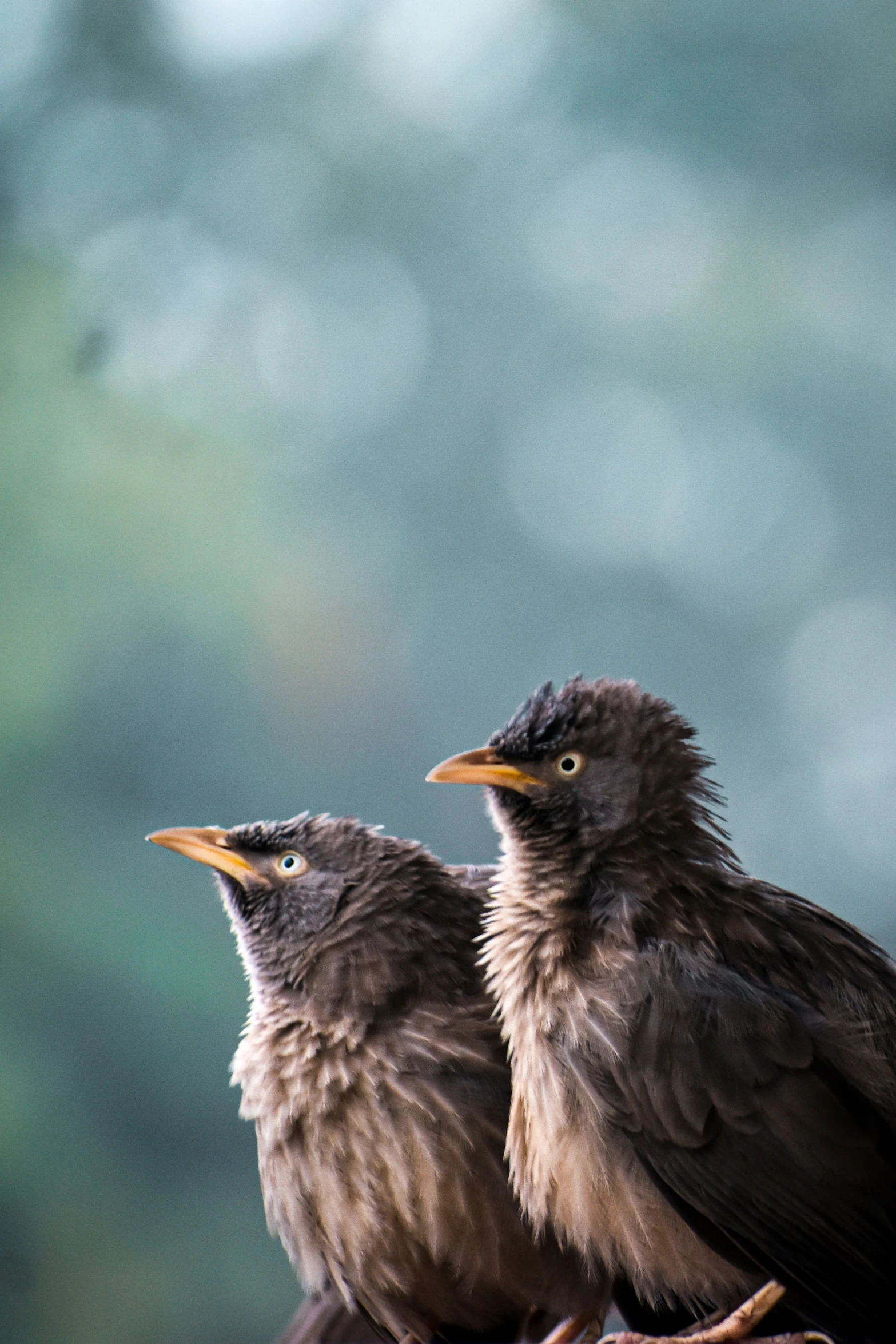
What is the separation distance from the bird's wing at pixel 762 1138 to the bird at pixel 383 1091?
21cm

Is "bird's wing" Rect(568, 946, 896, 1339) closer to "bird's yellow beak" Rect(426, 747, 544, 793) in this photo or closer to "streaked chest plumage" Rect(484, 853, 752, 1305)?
"streaked chest plumage" Rect(484, 853, 752, 1305)

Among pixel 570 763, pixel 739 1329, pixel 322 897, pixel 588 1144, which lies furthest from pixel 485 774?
pixel 739 1329

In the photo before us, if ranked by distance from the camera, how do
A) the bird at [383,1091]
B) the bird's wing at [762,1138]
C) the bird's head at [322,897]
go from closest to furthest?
the bird's wing at [762,1138], the bird at [383,1091], the bird's head at [322,897]

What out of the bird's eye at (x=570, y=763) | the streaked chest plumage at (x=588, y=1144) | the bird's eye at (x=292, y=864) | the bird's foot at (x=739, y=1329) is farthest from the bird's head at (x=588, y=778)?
the bird's foot at (x=739, y=1329)

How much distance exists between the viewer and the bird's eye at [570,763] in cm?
150

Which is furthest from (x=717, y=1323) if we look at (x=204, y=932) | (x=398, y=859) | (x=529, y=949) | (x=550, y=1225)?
(x=204, y=932)

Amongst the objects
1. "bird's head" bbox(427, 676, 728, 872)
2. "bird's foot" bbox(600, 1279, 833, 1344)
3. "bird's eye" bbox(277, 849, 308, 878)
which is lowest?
"bird's foot" bbox(600, 1279, 833, 1344)

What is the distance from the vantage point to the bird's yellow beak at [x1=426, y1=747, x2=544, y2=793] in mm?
1476

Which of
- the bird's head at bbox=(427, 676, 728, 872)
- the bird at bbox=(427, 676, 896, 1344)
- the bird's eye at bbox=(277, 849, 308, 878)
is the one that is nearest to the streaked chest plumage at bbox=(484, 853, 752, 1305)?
the bird at bbox=(427, 676, 896, 1344)

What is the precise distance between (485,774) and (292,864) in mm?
313

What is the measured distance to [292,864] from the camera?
1.67 m

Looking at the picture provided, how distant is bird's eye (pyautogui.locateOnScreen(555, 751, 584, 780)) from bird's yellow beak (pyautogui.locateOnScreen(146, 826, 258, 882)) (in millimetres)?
414

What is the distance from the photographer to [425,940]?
160 cm

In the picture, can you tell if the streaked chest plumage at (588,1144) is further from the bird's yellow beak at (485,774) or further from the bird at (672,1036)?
the bird's yellow beak at (485,774)
